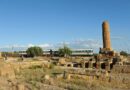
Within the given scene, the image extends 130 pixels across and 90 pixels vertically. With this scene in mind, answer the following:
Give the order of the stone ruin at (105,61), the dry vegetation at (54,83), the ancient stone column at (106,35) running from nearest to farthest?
the dry vegetation at (54,83) → the stone ruin at (105,61) → the ancient stone column at (106,35)

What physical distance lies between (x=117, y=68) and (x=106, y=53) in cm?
2339

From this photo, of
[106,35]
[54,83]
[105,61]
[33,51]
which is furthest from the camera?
[33,51]

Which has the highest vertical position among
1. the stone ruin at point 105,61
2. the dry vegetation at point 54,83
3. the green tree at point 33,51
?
the green tree at point 33,51

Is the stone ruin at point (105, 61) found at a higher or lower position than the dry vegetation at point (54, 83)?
higher

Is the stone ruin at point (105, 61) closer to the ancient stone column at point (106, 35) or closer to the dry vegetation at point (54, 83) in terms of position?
the ancient stone column at point (106, 35)

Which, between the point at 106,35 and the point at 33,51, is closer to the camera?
the point at 106,35

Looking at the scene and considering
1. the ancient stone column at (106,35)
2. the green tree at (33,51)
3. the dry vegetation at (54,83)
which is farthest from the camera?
the green tree at (33,51)

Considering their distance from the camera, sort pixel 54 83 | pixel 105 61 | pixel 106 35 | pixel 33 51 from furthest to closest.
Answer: pixel 33 51 < pixel 106 35 < pixel 105 61 < pixel 54 83

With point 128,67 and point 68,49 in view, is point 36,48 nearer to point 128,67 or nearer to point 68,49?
point 68,49

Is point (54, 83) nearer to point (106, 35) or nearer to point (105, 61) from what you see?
point (105, 61)

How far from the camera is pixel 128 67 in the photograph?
27.9 meters

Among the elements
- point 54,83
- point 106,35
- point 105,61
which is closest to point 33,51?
point 106,35

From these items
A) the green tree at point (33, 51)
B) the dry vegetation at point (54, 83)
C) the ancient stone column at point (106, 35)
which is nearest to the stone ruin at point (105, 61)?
the ancient stone column at point (106, 35)

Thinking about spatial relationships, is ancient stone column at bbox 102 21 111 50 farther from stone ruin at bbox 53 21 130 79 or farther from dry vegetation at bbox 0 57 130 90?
dry vegetation at bbox 0 57 130 90
